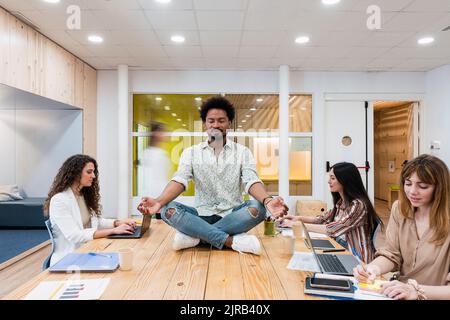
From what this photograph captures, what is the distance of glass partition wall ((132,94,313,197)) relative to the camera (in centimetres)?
512

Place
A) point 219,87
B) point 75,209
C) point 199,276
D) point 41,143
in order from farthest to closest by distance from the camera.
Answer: point 219,87
point 41,143
point 75,209
point 199,276

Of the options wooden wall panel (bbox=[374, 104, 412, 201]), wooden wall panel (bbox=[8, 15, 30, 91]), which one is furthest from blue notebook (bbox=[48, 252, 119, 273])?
wooden wall panel (bbox=[374, 104, 412, 201])

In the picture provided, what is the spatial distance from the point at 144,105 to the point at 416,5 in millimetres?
3814

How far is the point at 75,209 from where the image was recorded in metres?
1.81

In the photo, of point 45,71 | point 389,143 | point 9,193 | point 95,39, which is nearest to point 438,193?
point 95,39

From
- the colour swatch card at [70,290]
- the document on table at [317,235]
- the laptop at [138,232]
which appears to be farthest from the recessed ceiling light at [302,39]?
the colour swatch card at [70,290]

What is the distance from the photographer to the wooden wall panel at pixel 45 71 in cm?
300

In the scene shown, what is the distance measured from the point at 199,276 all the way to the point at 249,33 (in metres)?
3.02

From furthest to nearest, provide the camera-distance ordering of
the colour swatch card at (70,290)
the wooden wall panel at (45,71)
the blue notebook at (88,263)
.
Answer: the wooden wall panel at (45,71)
the blue notebook at (88,263)
the colour swatch card at (70,290)

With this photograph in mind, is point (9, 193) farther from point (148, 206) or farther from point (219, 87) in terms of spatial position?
point (148, 206)

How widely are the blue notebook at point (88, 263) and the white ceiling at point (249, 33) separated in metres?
2.34

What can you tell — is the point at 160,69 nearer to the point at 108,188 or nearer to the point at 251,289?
the point at 108,188

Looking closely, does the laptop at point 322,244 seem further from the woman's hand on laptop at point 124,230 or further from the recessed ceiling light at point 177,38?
the recessed ceiling light at point 177,38
